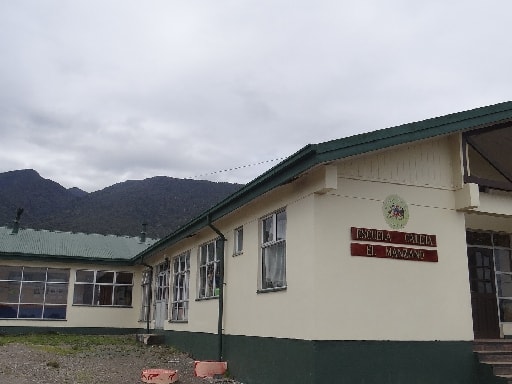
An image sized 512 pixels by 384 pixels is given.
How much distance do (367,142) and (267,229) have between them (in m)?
2.98

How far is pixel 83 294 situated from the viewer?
895 inches

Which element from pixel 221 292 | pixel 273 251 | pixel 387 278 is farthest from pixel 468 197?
pixel 221 292

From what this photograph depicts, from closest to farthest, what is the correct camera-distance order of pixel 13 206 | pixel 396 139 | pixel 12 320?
pixel 396 139 → pixel 12 320 → pixel 13 206

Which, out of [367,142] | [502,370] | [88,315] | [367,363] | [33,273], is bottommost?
[502,370]

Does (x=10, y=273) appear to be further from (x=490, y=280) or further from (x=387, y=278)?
(x=490, y=280)

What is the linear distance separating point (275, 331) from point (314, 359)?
153cm

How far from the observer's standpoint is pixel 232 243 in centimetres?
1184

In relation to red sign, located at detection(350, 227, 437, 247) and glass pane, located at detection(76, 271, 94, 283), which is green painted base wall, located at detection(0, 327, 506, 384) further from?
Answer: glass pane, located at detection(76, 271, 94, 283)

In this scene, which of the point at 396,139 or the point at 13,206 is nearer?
the point at 396,139

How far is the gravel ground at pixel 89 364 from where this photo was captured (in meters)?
10.5

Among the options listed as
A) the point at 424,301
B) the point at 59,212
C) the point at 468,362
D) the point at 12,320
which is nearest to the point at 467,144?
the point at 424,301

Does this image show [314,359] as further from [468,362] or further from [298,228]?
[468,362]

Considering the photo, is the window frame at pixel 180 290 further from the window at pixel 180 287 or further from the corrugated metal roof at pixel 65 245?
the corrugated metal roof at pixel 65 245

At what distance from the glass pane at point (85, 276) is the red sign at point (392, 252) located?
17.8 m
